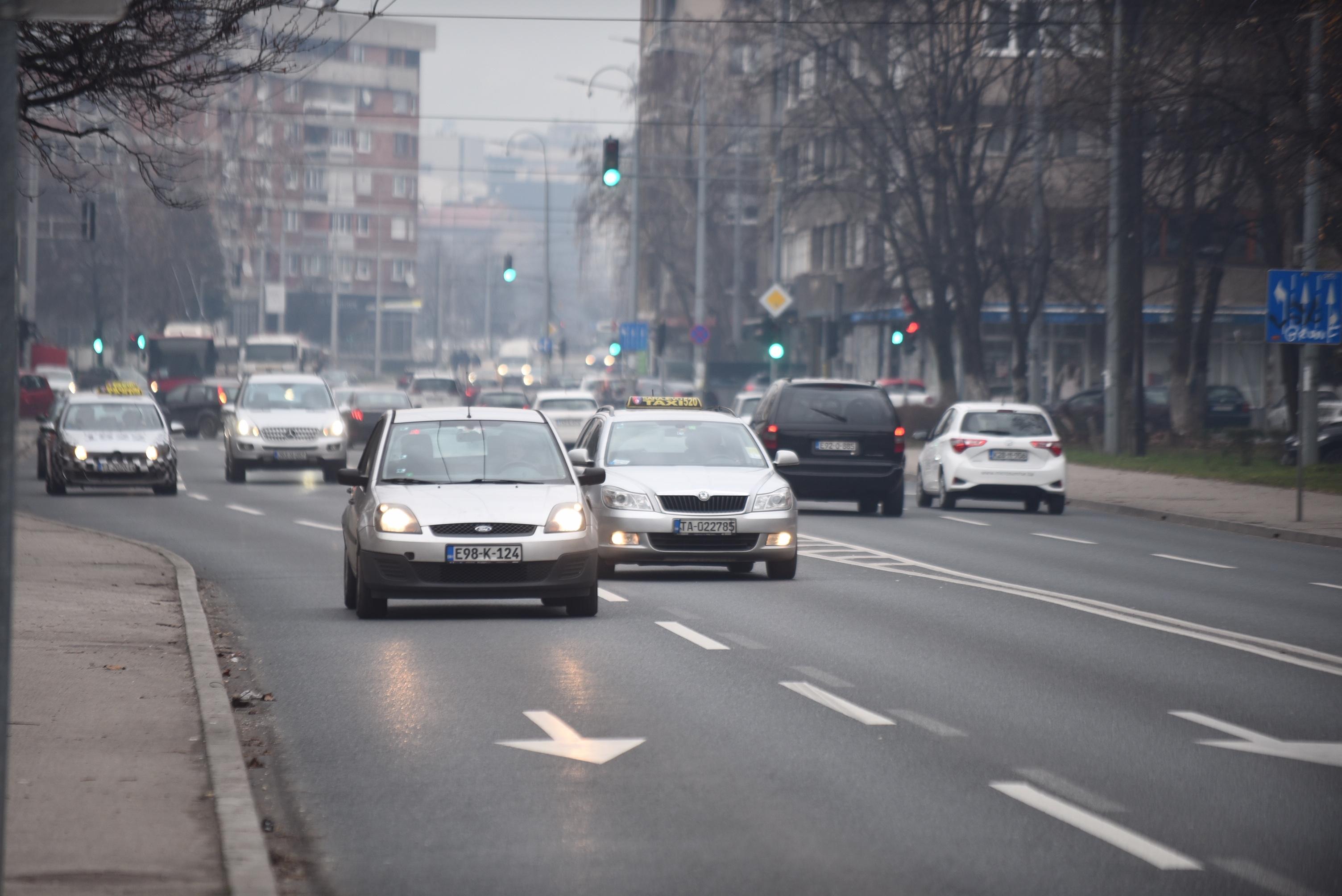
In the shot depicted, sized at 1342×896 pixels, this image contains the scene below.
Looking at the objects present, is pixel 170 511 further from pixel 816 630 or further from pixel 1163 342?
pixel 1163 342

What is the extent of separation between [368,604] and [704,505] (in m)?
3.74

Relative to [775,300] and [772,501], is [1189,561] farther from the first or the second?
[775,300]

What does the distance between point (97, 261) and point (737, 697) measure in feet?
262

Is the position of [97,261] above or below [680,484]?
above

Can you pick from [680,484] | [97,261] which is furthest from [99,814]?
[97,261]

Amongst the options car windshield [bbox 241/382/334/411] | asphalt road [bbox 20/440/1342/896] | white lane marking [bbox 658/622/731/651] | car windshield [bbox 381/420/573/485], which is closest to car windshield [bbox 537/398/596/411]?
car windshield [bbox 241/382/334/411]

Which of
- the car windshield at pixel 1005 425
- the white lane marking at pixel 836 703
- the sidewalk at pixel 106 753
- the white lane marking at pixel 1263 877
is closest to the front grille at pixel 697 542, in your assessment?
the sidewalk at pixel 106 753

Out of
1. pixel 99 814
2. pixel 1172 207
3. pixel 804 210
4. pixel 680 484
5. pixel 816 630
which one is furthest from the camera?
pixel 804 210

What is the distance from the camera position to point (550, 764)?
859 centimetres

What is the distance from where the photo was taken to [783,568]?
17906 millimetres

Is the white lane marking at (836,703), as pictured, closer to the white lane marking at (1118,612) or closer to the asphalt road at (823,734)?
the asphalt road at (823,734)

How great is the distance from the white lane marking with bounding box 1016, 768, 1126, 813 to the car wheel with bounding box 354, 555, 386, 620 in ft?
22.3

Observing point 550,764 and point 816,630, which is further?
point 816,630

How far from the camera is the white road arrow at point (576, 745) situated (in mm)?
8820
